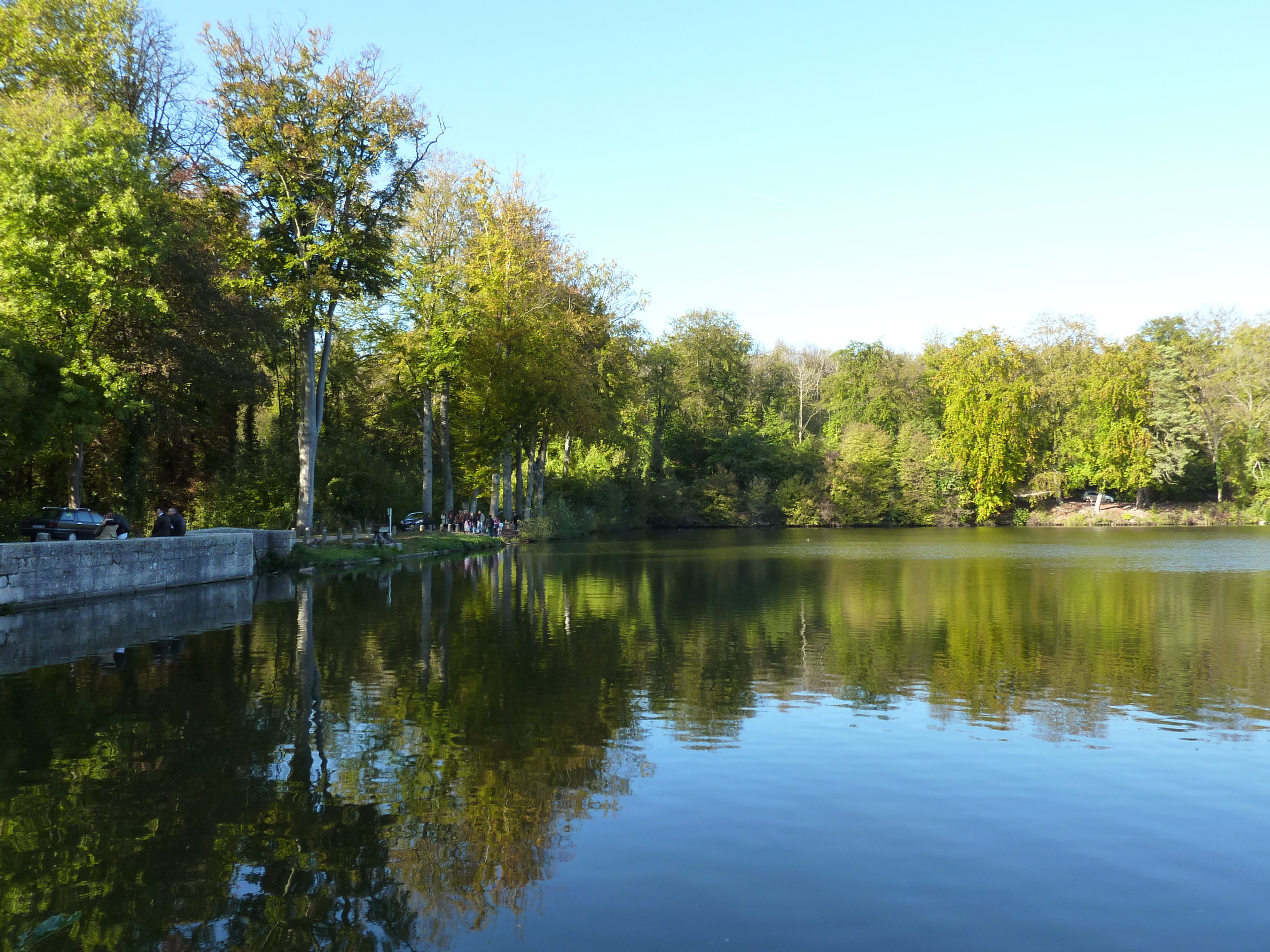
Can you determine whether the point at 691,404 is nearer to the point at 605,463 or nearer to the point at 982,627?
the point at 605,463

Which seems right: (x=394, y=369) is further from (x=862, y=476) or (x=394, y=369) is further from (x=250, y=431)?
(x=862, y=476)

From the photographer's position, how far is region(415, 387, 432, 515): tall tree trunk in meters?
42.7

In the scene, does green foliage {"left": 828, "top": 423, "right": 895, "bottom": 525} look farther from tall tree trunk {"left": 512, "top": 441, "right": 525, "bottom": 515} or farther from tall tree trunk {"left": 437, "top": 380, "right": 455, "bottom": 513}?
tall tree trunk {"left": 437, "top": 380, "right": 455, "bottom": 513}

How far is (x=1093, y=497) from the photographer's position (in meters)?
84.0

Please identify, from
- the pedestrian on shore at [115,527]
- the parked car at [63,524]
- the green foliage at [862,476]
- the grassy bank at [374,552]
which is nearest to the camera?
the parked car at [63,524]

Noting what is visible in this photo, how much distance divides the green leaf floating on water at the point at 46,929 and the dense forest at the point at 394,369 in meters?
21.8

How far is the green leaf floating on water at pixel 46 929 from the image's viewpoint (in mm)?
5273

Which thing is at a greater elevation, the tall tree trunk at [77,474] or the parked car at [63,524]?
the tall tree trunk at [77,474]

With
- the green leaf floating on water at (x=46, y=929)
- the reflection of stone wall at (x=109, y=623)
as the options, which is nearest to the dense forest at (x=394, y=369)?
the reflection of stone wall at (x=109, y=623)

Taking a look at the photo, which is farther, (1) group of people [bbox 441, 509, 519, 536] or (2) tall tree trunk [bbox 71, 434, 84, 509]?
(1) group of people [bbox 441, 509, 519, 536]

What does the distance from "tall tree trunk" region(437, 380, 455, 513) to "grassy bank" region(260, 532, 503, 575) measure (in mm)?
3095

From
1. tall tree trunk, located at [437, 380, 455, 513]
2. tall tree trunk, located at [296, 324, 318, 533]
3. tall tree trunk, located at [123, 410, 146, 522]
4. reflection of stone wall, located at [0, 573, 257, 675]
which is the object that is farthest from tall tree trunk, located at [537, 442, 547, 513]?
reflection of stone wall, located at [0, 573, 257, 675]

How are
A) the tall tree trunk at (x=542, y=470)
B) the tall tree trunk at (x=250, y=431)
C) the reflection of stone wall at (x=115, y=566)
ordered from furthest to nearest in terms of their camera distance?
the tall tree trunk at (x=542, y=470) < the tall tree trunk at (x=250, y=431) < the reflection of stone wall at (x=115, y=566)

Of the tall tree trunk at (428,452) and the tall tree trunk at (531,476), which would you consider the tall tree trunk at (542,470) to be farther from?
the tall tree trunk at (428,452)
